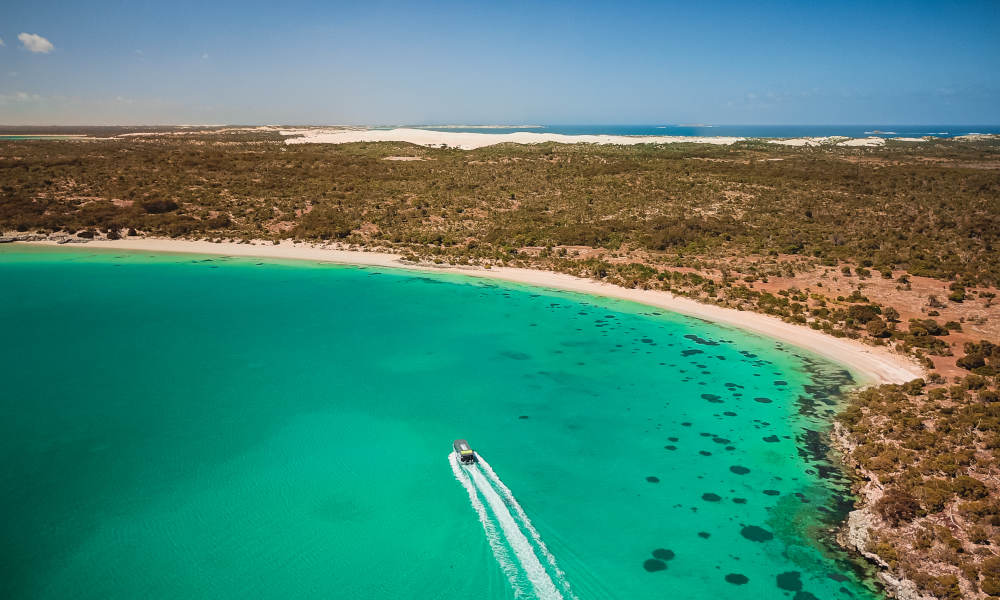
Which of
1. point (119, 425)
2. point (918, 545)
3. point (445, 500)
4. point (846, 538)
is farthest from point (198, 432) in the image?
point (918, 545)

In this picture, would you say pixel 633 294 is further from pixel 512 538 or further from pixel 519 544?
pixel 519 544

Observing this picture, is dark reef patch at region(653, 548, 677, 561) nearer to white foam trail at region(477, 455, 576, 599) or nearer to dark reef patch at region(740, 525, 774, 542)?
dark reef patch at region(740, 525, 774, 542)

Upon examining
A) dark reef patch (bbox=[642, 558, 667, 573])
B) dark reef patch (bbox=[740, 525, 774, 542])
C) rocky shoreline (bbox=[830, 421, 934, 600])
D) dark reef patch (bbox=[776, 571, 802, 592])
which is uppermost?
rocky shoreline (bbox=[830, 421, 934, 600])

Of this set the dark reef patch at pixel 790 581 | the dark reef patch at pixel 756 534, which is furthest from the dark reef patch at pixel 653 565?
the dark reef patch at pixel 756 534

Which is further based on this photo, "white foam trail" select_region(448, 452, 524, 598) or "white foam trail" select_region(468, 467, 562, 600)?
"white foam trail" select_region(448, 452, 524, 598)

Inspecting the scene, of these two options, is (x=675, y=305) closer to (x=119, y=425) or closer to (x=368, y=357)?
(x=368, y=357)

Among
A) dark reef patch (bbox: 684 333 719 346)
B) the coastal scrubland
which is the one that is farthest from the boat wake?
dark reef patch (bbox: 684 333 719 346)

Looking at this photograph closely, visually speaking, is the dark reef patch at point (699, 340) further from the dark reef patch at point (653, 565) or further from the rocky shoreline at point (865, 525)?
the dark reef patch at point (653, 565)

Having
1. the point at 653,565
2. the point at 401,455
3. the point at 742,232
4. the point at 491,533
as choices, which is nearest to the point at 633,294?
the point at 742,232
